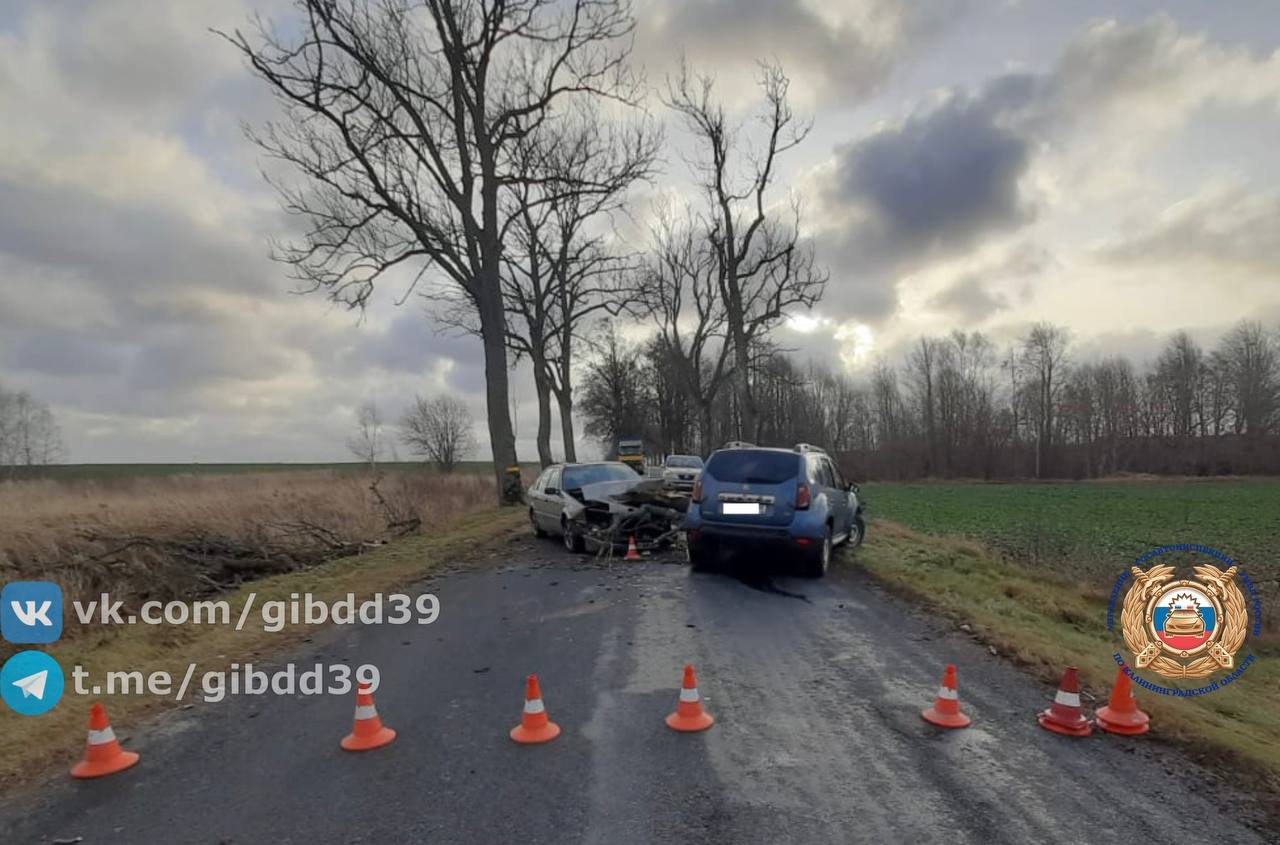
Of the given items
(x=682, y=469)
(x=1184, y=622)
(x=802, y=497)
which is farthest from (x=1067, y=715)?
(x=682, y=469)

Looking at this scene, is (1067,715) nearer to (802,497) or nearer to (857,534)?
(802,497)

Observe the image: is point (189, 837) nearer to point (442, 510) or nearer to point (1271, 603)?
point (1271, 603)

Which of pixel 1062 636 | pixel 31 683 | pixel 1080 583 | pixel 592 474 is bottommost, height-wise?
pixel 1080 583

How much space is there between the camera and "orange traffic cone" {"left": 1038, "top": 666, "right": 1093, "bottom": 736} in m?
4.46

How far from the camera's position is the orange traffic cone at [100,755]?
4262mm

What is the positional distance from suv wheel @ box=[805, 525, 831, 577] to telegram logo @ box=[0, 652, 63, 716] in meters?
8.25

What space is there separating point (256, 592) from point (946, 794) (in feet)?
32.5

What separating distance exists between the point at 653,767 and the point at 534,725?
0.88 meters

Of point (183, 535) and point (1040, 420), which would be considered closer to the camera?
point (183, 535)

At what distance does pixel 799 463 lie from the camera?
1014cm

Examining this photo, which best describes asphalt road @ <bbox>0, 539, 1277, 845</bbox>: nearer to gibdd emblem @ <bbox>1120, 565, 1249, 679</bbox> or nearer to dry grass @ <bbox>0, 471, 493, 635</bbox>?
gibdd emblem @ <bbox>1120, 565, 1249, 679</bbox>

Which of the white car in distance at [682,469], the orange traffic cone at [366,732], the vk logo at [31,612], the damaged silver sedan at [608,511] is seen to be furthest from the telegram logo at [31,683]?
the white car in distance at [682,469]

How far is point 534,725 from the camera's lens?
177 inches

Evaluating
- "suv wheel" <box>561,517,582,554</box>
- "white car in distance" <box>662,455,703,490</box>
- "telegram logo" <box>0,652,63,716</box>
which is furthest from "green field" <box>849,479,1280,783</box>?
"telegram logo" <box>0,652,63,716</box>
